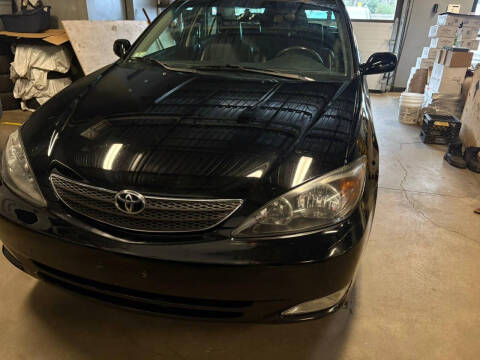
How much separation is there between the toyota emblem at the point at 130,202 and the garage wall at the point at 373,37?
210 inches

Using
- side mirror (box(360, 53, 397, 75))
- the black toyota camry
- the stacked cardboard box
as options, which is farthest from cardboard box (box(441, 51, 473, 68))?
the black toyota camry

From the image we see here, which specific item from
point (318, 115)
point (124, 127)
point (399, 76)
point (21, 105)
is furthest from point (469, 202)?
point (21, 105)

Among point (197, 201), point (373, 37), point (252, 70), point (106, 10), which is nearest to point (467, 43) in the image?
point (373, 37)

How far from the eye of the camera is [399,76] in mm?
5574

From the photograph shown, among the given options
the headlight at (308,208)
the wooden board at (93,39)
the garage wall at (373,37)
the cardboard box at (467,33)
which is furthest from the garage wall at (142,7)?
the headlight at (308,208)

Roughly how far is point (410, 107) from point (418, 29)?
2.02 meters

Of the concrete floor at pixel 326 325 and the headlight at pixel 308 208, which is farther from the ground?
the headlight at pixel 308 208

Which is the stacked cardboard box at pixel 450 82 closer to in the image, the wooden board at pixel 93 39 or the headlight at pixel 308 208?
the headlight at pixel 308 208

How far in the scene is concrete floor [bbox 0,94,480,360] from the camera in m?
1.24

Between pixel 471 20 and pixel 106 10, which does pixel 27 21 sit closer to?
pixel 106 10

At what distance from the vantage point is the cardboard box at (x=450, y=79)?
12.2ft

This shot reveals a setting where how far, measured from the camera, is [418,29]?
5250 mm

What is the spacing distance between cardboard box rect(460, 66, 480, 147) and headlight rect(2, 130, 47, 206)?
10.8 ft

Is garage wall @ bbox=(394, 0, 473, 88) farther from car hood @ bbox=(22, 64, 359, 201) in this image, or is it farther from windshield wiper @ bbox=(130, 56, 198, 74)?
windshield wiper @ bbox=(130, 56, 198, 74)
